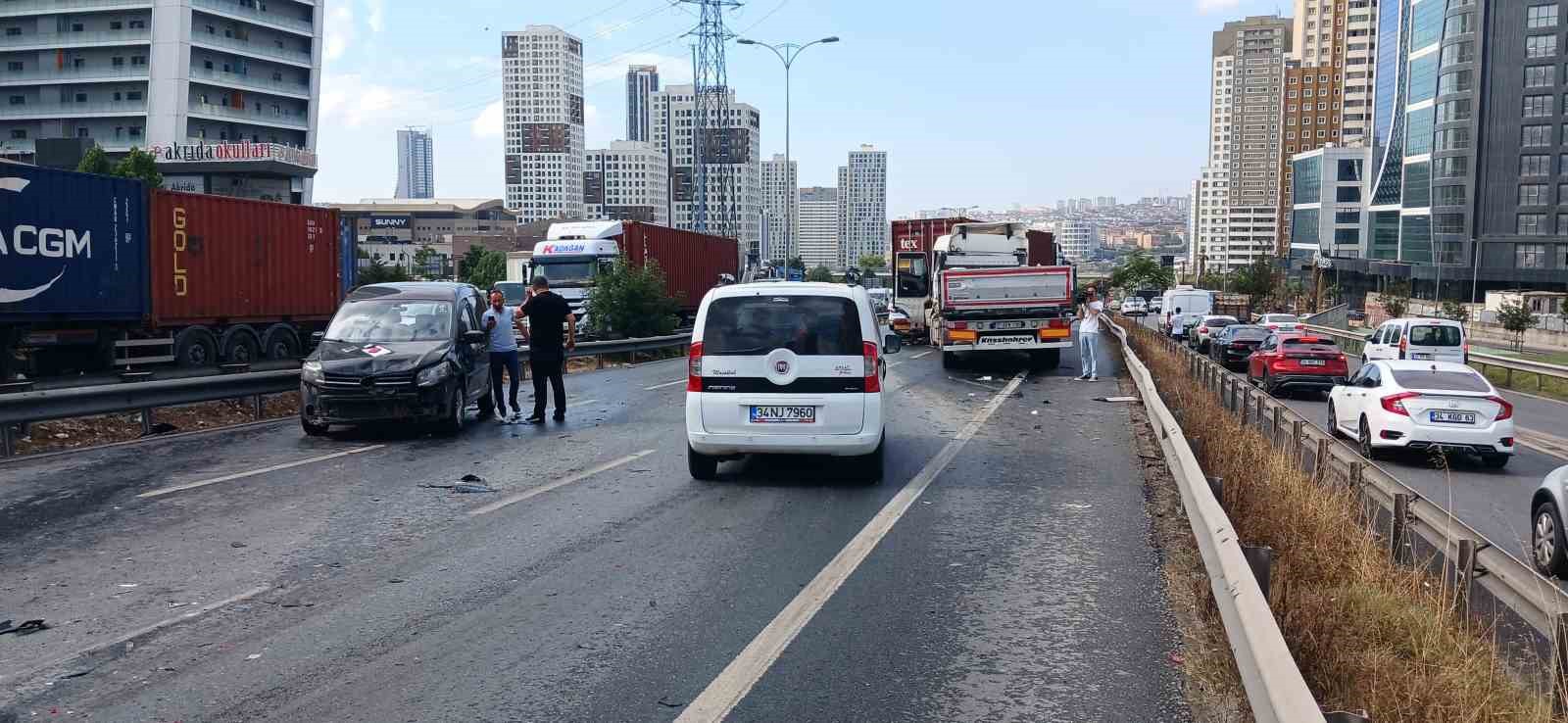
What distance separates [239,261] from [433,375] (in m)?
12.5

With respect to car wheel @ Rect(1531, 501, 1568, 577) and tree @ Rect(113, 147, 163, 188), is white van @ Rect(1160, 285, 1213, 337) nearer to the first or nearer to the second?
car wheel @ Rect(1531, 501, 1568, 577)

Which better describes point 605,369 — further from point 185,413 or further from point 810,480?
point 810,480

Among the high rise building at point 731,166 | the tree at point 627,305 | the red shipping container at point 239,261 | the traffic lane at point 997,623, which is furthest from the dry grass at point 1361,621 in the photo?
the high rise building at point 731,166

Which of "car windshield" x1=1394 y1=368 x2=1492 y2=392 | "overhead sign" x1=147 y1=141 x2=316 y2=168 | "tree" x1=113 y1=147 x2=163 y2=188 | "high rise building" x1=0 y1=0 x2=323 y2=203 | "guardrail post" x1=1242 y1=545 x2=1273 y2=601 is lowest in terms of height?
"guardrail post" x1=1242 y1=545 x2=1273 y2=601

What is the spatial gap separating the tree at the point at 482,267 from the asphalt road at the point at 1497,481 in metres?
109

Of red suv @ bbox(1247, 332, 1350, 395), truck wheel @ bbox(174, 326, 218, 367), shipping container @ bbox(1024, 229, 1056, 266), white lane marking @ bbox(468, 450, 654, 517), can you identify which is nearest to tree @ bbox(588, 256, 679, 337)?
truck wheel @ bbox(174, 326, 218, 367)

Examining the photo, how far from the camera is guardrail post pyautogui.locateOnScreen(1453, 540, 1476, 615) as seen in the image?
6.37m

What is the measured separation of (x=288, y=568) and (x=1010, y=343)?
67.9 feet

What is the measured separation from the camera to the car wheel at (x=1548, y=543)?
870cm

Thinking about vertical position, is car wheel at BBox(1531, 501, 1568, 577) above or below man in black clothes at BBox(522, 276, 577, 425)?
below

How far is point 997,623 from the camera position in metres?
6.77

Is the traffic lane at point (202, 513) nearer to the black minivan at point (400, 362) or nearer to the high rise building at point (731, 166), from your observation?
the black minivan at point (400, 362)

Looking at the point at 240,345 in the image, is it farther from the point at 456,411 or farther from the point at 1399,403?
the point at 1399,403

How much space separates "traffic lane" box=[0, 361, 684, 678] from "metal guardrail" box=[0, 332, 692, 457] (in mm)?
894
